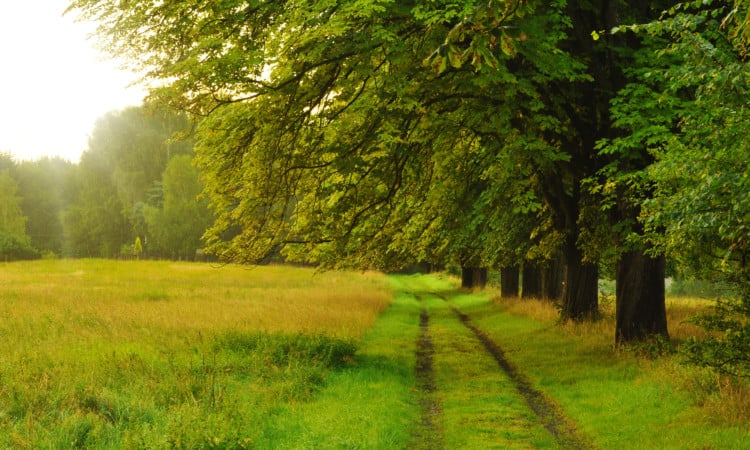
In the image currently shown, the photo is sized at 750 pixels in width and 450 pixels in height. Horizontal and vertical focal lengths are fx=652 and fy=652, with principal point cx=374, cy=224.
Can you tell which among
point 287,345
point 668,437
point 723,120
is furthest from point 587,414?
point 287,345

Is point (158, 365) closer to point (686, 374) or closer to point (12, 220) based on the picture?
point (686, 374)

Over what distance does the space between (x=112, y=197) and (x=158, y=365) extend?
90.7 meters

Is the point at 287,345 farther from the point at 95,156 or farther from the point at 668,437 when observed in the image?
the point at 95,156

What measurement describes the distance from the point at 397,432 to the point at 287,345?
20.7 ft

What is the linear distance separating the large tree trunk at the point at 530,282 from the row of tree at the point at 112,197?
194 feet

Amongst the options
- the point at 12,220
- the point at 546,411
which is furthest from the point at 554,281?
the point at 12,220

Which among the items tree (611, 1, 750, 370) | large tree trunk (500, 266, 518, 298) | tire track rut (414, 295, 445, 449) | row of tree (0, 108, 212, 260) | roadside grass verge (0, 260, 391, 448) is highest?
row of tree (0, 108, 212, 260)

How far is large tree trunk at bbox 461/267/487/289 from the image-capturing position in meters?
45.1

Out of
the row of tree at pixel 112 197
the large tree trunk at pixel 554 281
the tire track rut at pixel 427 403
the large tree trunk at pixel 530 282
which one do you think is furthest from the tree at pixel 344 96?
the row of tree at pixel 112 197

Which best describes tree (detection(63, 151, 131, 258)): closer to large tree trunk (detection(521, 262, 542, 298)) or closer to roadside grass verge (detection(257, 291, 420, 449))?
large tree trunk (detection(521, 262, 542, 298))

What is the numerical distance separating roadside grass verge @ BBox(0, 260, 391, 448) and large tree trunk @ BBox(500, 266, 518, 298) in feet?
31.2

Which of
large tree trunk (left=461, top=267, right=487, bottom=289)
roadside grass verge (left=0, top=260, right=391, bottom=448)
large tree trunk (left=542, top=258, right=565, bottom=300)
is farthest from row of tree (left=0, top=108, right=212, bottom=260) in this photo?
large tree trunk (left=542, top=258, right=565, bottom=300)

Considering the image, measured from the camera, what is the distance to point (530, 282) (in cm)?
3189

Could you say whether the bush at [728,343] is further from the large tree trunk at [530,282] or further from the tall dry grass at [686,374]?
the large tree trunk at [530,282]
